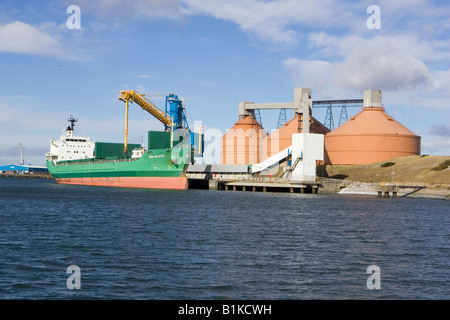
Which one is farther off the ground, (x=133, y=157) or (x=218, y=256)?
(x=133, y=157)

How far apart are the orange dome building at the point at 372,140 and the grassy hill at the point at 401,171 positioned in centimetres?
199

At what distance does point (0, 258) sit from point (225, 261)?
7.59m

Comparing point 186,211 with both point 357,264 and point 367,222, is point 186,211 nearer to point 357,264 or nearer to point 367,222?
point 367,222

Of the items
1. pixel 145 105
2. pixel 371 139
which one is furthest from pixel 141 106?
pixel 371 139

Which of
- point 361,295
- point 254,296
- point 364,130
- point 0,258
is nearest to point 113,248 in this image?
point 0,258

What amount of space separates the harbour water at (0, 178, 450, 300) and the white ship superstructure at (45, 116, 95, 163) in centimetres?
5846

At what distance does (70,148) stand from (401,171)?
54420 mm

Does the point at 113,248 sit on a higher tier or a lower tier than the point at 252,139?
lower

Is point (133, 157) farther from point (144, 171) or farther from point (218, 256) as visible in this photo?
point (218, 256)

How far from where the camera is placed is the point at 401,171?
72.6 metres

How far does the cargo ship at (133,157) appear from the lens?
6844 centimetres

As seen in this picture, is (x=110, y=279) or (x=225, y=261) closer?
(x=110, y=279)

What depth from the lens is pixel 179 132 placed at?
77250 mm

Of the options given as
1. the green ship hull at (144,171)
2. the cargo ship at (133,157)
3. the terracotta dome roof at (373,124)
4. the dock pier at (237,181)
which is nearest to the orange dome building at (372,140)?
the terracotta dome roof at (373,124)
